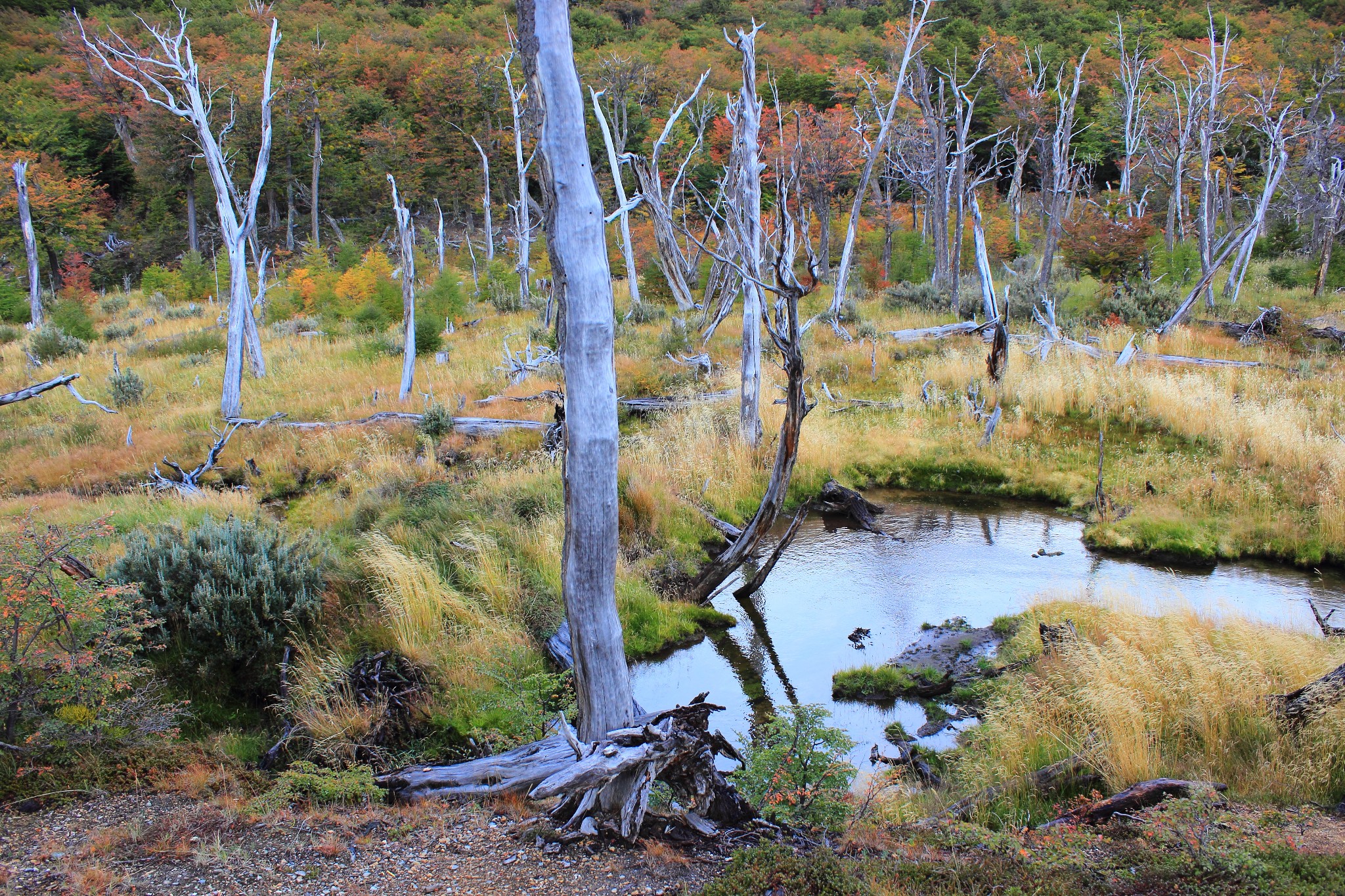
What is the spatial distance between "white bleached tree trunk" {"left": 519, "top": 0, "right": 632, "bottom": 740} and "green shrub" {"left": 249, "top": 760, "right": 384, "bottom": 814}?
1.32m

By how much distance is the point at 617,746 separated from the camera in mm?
3814

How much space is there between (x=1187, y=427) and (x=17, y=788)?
1334 centimetres

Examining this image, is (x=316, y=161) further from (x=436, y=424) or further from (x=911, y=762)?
(x=911, y=762)

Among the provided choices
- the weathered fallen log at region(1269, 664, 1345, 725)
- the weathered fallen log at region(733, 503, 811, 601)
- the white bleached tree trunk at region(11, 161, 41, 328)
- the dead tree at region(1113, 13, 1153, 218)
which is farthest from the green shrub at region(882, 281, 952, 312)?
the white bleached tree trunk at region(11, 161, 41, 328)

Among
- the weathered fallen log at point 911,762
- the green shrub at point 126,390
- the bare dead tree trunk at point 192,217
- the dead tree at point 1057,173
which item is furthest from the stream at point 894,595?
the bare dead tree trunk at point 192,217

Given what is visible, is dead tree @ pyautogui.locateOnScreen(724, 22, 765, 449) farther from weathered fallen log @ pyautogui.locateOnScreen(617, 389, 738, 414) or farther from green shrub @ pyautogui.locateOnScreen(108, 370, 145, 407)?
green shrub @ pyautogui.locateOnScreen(108, 370, 145, 407)

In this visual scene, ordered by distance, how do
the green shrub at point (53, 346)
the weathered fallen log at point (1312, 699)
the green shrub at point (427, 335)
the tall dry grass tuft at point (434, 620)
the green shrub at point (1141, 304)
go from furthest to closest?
the green shrub at point (53, 346), the green shrub at point (427, 335), the green shrub at point (1141, 304), the tall dry grass tuft at point (434, 620), the weathered fallen log at point (1312, 699)

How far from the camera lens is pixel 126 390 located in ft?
48.2

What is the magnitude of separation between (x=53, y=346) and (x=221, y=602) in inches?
761

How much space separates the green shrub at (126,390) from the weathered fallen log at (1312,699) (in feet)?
57.6

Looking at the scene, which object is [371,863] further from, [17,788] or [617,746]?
[17,788]

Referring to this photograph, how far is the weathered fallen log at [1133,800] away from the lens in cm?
395

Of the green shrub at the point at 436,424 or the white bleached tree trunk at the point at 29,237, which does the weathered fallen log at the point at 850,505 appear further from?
the white bleached tree trunk at the point at 29,237

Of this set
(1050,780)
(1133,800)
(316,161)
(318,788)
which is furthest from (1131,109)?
(316,161)
